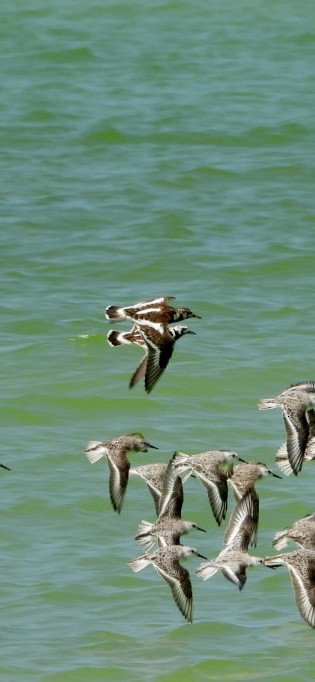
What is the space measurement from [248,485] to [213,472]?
9.4 inches

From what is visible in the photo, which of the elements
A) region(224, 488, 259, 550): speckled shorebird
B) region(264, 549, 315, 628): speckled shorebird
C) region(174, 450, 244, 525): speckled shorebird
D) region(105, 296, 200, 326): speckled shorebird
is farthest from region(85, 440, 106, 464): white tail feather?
region(264, 549, 315, 628): speckled shorebird

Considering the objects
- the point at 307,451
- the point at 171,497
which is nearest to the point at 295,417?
the point at 307,451

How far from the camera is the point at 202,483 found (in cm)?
984

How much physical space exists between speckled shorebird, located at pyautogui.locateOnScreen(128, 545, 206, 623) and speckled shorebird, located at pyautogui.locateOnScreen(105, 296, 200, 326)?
5.02ft

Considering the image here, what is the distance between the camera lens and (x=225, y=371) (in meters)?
13.5

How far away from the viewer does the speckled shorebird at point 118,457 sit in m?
9.73

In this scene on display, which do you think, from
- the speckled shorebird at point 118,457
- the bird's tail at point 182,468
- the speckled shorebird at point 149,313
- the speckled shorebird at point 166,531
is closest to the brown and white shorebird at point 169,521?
the speckled shorebird at point 166,531

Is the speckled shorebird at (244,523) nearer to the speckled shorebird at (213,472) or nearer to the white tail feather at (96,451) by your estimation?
the speckled shorebird at (213,472)

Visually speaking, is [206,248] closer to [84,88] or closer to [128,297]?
[128,297]

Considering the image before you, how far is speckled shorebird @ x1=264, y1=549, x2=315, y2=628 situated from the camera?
343 inches

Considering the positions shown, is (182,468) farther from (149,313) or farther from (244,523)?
(149,313)


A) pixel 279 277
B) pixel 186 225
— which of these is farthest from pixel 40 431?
pixel 186 225

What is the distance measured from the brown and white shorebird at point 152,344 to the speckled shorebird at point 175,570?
3.01 ft

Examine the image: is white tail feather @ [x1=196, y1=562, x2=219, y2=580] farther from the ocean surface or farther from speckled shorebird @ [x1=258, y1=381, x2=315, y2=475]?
speckled shorebird @ [x1=258, y1=381, x2=315, y2=475]
